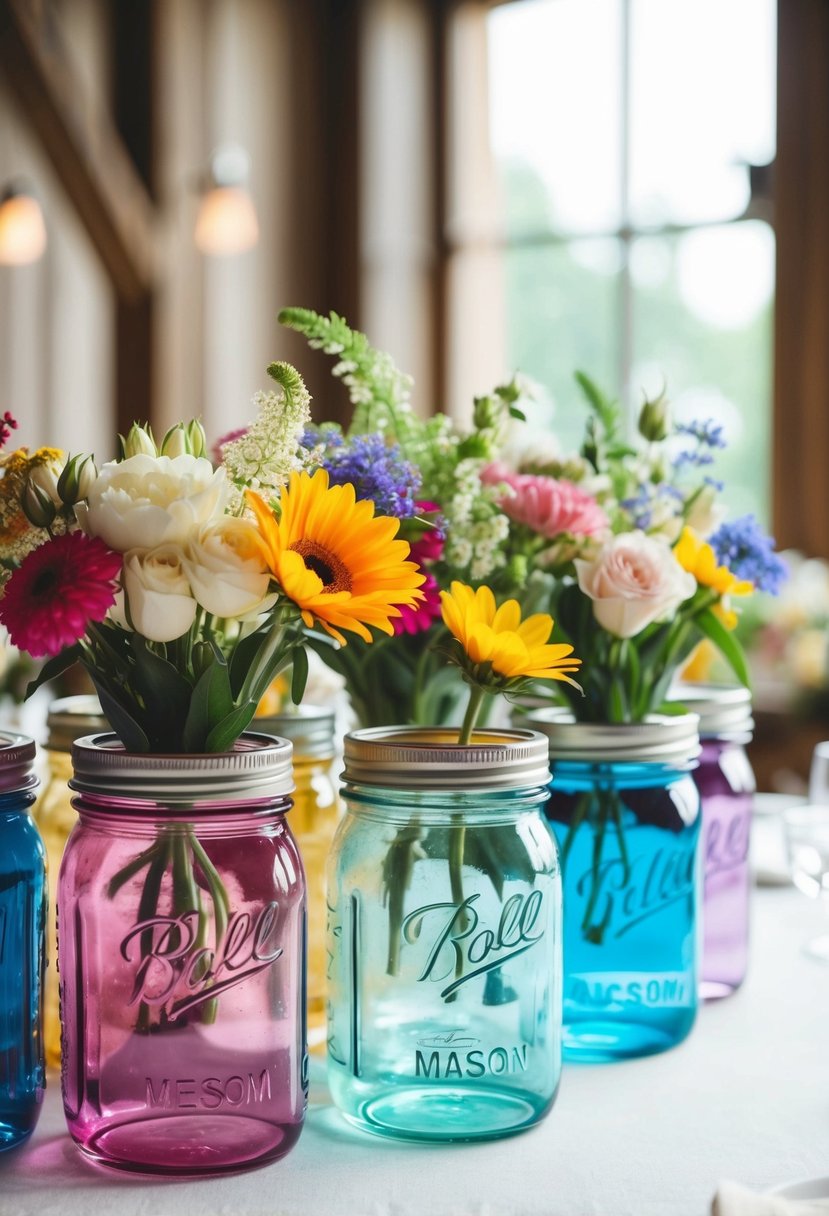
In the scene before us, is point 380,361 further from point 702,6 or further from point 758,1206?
point 702,6

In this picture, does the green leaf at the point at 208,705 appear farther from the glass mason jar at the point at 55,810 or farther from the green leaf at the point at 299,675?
the glass mason jar at the point at 55,810

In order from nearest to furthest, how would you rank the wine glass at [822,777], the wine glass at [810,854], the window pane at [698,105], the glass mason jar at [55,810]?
the glass mason jar at [55,810] < the wine glass at [810,854] < the wine glass at [822,777] < the window pane at [698,105]

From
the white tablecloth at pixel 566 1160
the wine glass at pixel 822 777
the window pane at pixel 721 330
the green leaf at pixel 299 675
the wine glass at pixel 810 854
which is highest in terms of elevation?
the window pane at pixel 721 330

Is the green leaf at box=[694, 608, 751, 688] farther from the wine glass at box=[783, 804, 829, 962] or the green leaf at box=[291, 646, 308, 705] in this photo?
the green leaf at box=[291, 646, 308, 705]

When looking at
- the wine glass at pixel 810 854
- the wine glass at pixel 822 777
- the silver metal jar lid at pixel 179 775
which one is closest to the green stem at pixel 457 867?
the silver metal jar lid at pixel 179 775

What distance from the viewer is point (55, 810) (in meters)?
0.82

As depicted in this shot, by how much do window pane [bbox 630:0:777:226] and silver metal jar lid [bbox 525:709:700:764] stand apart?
11.7ft

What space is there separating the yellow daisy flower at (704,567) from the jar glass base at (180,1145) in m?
0.45

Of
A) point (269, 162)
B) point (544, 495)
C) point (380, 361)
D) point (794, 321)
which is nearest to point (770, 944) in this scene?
point (544, 495)

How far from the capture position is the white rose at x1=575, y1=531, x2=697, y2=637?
82cm

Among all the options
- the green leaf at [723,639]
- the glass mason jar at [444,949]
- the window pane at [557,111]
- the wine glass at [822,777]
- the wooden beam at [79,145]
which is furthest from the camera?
the window pane at [557,111]

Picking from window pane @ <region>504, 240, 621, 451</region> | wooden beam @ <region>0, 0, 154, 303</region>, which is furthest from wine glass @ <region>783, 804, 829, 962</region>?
window pane @ <region>504, 240, 621, 451</region>

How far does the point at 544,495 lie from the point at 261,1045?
0.39 m

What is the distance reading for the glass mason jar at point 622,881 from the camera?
2.70 ft
